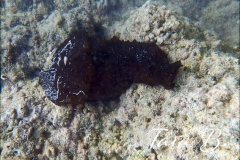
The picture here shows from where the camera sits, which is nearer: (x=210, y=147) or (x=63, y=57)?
(x=210, y=147)

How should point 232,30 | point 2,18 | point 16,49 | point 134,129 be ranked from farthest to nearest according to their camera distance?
point 232,30 < point 2,18 < point 16,49 < point 134,129

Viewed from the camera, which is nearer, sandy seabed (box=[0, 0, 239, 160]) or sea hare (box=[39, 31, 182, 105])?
sandy seabed (box=[0, 0, 239, 160])

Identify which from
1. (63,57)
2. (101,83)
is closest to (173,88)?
(101,83)

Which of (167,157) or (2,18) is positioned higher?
(2,18)

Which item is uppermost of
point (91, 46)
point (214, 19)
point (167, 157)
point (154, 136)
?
point (214, 19)

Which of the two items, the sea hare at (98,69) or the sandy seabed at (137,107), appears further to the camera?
the sea hare at (98,69)

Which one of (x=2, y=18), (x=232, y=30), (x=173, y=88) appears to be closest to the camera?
(x=173, y=88)

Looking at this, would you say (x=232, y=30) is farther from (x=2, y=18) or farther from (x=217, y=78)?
(x=2, y=18)

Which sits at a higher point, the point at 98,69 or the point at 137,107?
the point at 98,69
